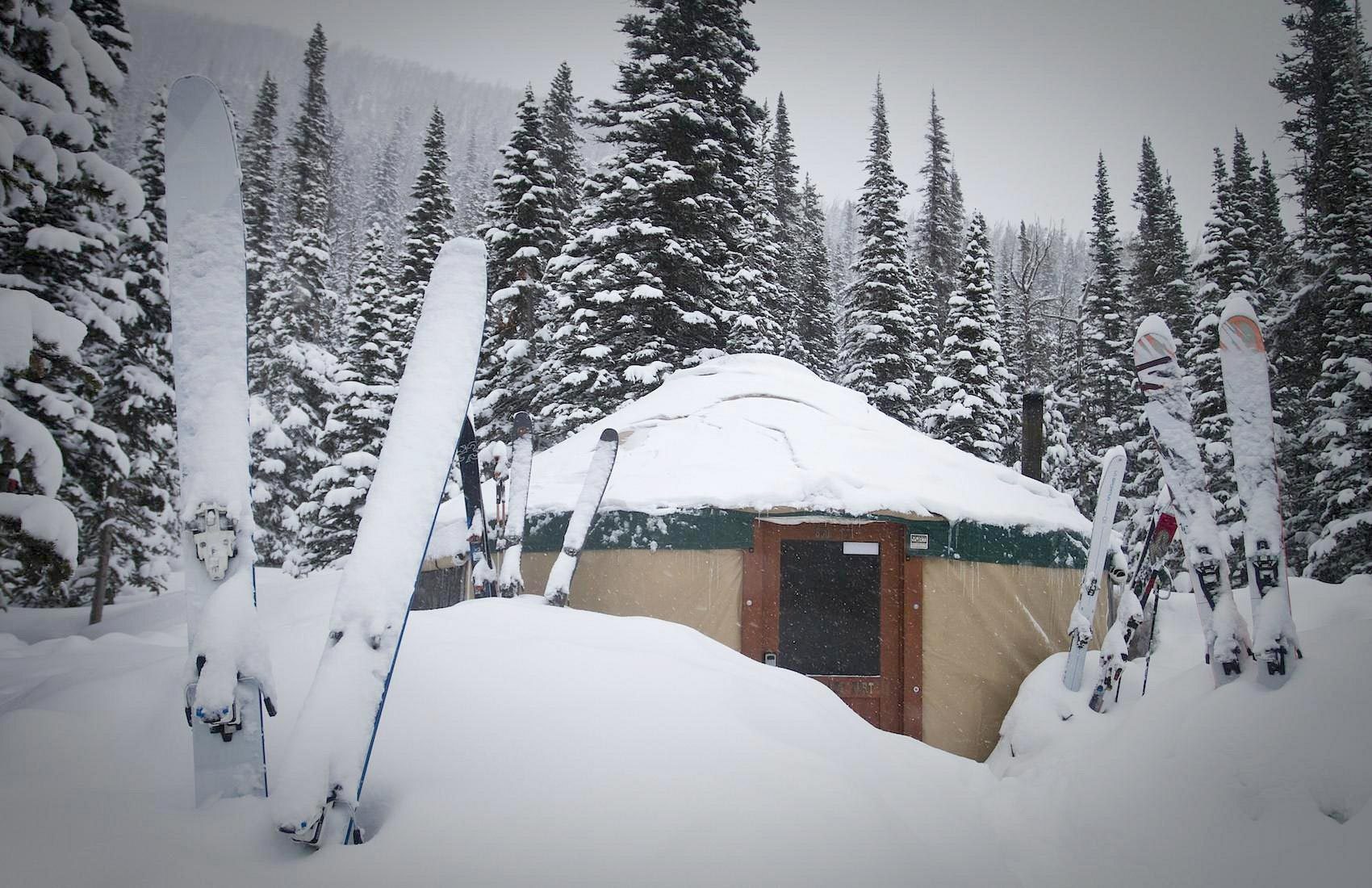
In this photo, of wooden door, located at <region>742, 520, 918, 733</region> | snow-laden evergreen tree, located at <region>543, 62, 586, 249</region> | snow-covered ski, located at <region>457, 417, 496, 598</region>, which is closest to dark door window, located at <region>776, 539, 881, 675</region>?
wooden door, located at <region>742, 520, 918, 733</region>

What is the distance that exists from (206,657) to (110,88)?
9239 mm

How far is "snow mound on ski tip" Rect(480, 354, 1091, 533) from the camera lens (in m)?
5.31

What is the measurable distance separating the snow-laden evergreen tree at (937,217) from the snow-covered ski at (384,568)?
92.7 feet

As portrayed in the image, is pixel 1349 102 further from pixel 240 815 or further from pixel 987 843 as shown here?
pixel 240 815

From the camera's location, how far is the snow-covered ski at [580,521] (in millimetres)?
4066

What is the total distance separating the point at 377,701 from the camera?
5.19ft

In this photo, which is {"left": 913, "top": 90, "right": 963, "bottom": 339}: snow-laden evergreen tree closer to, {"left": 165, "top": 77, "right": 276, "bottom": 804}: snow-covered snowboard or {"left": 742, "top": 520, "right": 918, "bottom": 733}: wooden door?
{"left": 742, "top": 520, "right": 918, "bottom": 733}: wooden door

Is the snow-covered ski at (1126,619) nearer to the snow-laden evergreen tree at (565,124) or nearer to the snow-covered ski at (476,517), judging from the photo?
the snow-covered ski at (476,517)

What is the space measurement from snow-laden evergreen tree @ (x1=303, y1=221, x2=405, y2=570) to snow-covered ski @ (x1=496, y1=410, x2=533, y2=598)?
37.1ft

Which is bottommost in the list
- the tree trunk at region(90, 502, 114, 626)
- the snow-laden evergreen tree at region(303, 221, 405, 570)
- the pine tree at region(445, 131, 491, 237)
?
the tree trunk at region(90, 502, 114, 626)

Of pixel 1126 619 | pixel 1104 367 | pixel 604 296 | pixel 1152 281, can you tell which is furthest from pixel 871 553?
pixel 1152 281

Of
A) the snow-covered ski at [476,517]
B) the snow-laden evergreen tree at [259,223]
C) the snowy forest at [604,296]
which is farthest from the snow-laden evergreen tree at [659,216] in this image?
the snow-laden evergreen tree at [259,223]

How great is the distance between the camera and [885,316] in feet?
63.7

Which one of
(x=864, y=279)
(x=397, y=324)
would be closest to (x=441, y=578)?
(x=397, y=324)
